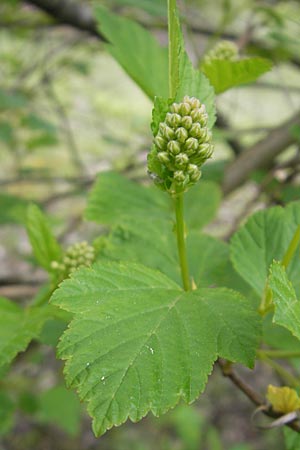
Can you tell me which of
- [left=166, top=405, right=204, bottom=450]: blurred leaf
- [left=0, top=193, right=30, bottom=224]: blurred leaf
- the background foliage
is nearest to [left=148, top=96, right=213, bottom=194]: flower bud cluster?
the background foliage

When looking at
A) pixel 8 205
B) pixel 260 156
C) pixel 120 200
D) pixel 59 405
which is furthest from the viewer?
pixel 59 405

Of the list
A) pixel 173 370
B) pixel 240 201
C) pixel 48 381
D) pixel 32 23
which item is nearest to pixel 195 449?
pixel 48 381

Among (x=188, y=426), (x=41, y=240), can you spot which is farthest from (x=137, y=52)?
(x=188, y=426)

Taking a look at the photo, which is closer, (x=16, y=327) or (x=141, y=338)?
(x=141, y=338)

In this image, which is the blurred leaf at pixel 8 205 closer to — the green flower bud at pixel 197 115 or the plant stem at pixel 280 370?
the plant stem at pixel 280 370

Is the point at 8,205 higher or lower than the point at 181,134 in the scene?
lower

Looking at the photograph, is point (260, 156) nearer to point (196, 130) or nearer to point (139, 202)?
point (139, 202)

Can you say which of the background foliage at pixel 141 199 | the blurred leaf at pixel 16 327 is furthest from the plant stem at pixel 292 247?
the blurred leaf at pixel 16 327
